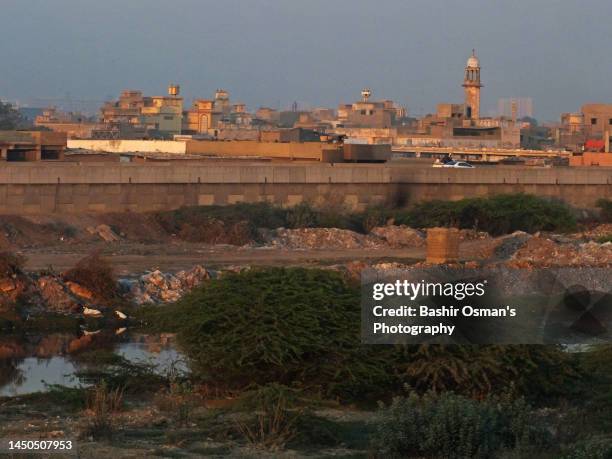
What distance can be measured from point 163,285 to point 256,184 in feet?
58.0

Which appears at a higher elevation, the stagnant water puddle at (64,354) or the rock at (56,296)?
the rock at (56,296)

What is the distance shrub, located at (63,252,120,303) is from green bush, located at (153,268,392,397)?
10.3m

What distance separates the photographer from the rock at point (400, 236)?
146 feet

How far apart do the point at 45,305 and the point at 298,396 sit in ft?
37.6

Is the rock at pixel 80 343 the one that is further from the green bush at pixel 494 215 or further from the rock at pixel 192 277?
the green bush at pixel 494 215

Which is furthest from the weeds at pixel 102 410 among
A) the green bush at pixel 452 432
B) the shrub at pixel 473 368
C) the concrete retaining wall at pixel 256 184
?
the concrete retaining wall at pixel 256 184

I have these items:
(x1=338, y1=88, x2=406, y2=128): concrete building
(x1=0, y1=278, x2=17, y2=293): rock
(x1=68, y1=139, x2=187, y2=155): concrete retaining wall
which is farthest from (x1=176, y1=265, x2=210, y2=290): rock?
(x1=338, y1=88, x2=406, y2=128): concrete building

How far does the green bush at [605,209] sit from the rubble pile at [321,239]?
10669 mm

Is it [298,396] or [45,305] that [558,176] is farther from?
[298,396]

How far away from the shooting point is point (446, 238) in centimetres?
2728

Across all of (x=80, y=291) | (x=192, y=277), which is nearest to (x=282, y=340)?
(x=80, y=291)

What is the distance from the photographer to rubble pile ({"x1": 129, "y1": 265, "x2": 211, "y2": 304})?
3002cm

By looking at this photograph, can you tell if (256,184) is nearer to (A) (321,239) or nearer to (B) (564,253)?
(A) (321,239)

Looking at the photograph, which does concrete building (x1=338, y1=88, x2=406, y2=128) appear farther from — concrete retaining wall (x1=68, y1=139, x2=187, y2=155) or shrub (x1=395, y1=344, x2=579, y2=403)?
shrub (x1=395, y1=344, x2=579, y2=403)
